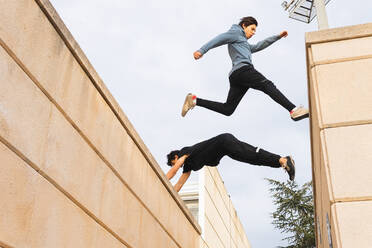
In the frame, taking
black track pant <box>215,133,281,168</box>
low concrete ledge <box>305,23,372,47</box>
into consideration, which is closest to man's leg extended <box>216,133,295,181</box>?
black track pant <box>215,133,281,168</box>

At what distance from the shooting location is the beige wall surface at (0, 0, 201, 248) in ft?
10.3

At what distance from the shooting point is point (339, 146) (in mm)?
3715

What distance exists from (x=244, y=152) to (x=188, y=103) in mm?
1266

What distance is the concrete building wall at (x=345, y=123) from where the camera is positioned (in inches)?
135

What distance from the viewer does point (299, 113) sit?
5.93 metres

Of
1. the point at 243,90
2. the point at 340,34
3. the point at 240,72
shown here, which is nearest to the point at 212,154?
the point at 243,90

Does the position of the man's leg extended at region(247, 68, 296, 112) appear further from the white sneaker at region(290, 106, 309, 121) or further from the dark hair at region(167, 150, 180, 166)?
the dark hair at region(167, 150, 180, 166)

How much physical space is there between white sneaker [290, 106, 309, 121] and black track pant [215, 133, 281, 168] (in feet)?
4.17

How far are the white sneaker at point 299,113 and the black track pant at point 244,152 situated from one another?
4.17ft

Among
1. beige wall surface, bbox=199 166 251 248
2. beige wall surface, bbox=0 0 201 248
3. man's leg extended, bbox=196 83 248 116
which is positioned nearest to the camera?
beige wall surface, bbox=0 0 201 248

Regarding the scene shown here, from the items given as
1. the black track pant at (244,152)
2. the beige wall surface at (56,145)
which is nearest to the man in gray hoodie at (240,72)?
the black track pant at (244,152)

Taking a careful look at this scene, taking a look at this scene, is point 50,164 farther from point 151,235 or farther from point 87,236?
point 151,235

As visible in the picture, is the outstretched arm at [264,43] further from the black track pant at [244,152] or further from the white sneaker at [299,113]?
the white sneaker at [299,113]

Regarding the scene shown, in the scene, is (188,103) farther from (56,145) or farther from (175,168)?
(56,145)
